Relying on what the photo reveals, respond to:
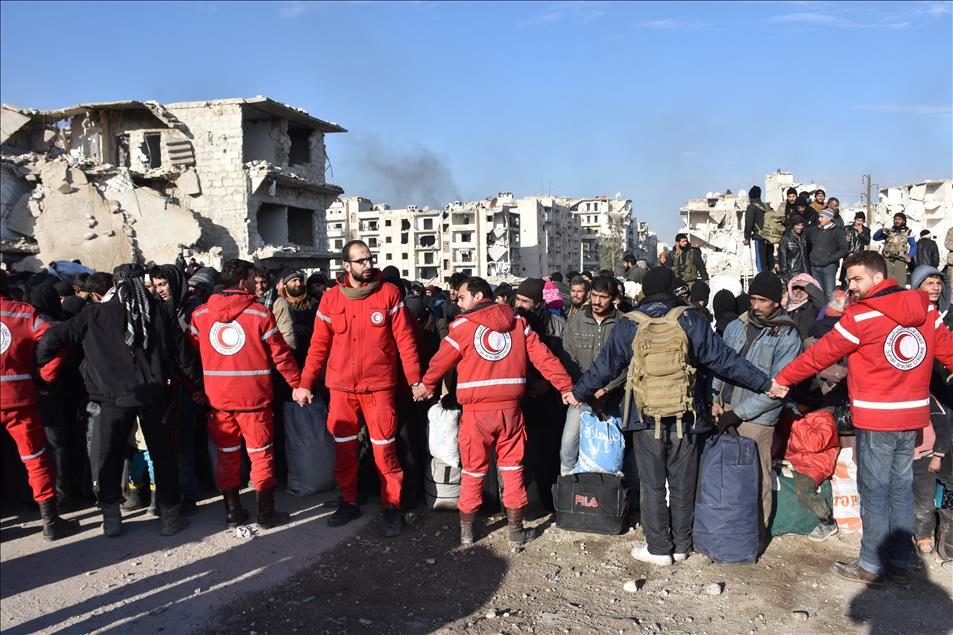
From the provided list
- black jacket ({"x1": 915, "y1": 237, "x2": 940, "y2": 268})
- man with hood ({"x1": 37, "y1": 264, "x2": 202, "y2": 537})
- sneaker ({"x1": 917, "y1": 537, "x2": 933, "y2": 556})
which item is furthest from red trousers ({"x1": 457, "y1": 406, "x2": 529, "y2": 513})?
black jacket ({"x1": 915, "y1": 237, "x2": 940, "y2": 268})

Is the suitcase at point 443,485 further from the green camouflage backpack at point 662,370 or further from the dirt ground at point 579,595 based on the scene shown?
the green camouflage backpack at point 662,370

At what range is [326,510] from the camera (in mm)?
5852

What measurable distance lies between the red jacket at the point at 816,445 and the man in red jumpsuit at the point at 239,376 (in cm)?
395

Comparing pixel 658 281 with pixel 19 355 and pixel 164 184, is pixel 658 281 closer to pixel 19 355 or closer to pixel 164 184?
pixel 19 355

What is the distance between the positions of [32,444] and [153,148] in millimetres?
27220

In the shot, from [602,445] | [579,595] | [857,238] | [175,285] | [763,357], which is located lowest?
[579,595]

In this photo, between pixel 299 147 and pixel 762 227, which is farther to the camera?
pixel 299 147

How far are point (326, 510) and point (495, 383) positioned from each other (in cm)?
215

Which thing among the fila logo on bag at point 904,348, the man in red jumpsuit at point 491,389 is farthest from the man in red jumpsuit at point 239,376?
the fila logo on bag at point 904,348

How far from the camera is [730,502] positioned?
449 centimetres

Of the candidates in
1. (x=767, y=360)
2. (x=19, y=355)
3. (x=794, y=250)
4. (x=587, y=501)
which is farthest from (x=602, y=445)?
(x=794, y=250)

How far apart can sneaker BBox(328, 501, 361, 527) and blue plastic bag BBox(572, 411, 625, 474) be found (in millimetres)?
1920

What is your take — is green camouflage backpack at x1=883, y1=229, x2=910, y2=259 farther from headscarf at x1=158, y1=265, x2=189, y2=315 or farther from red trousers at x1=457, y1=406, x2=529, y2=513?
headscarf at x1=158, y1=265, x2=189, y2=315

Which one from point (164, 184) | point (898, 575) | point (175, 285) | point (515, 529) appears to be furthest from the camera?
point (164, 184)
